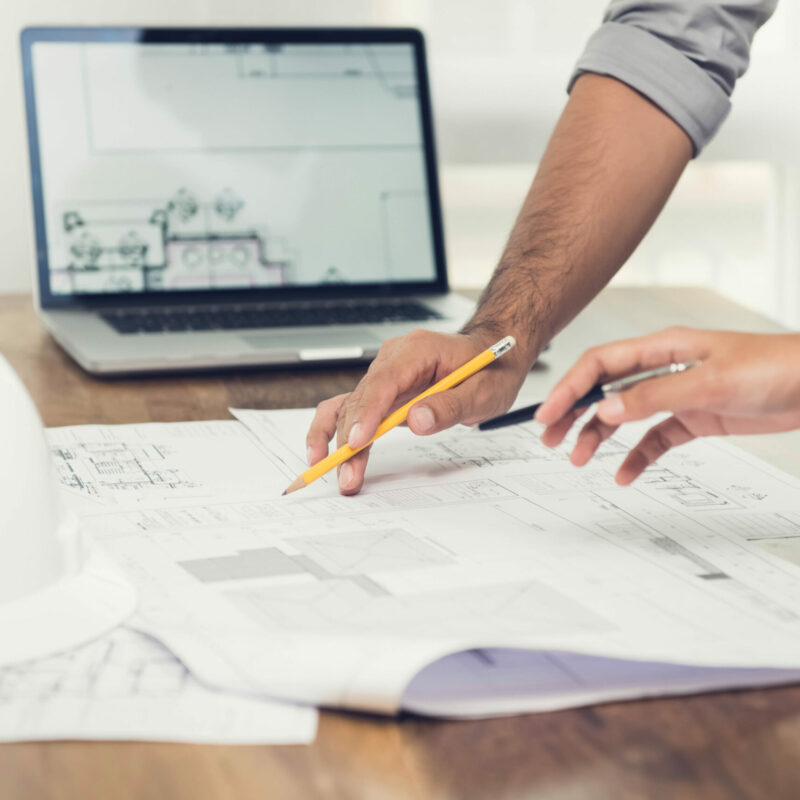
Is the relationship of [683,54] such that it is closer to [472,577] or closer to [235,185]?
[235,185]

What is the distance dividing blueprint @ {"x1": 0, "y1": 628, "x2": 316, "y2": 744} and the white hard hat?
1 cm

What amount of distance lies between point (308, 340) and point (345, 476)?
38 cm

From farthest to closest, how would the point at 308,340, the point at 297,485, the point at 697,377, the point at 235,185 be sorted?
1. the point at 235,185
2. the point at 308,340
3. the point at 297,485
4. the point at 697,377

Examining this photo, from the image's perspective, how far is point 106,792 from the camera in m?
0.39

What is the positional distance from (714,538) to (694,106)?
0.45 m

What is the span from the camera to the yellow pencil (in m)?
0.66

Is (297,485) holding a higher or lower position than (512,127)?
lower

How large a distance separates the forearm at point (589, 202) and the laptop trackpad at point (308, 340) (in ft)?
0.58

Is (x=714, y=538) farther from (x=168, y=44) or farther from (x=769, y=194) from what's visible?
(x=769, y=194)

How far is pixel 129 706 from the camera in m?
0.43

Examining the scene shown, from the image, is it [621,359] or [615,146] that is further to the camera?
[615,146]

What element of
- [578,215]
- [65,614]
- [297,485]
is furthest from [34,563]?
[578,215]

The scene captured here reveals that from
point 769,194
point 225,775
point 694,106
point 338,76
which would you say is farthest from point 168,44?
point 769,194

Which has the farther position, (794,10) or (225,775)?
(794,10)
